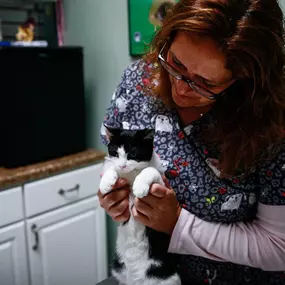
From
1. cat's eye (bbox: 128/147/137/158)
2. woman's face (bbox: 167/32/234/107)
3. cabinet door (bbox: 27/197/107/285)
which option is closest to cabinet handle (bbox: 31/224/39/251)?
cabinet door (bbox: 27/197/107/285)

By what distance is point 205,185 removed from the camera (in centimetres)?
89

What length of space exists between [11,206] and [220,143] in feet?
3.48

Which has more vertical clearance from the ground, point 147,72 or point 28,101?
point 147,72

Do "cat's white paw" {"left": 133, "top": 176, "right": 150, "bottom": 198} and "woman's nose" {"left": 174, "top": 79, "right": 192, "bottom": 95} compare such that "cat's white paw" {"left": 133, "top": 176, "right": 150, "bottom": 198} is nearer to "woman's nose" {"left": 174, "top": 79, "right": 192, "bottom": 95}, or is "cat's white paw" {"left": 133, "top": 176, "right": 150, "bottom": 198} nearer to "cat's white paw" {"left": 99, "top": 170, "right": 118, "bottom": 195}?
"cat's white paw" {"left": 99, "top": 170, "right": 118, "bottom": 195}

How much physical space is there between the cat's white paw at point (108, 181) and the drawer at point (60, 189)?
825 millimetres

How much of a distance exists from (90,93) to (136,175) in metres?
1.26

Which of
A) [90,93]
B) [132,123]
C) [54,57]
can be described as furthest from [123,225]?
[90,93]

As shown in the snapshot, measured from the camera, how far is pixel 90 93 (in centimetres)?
211

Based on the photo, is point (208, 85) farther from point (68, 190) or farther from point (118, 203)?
point (68, 190)

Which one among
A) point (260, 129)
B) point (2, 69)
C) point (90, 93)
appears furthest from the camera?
point (90, 93)

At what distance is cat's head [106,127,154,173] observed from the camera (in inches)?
35.6

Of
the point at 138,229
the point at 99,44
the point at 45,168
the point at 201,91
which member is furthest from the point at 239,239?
the point at 99,44

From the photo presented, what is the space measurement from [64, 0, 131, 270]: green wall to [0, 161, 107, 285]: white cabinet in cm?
22

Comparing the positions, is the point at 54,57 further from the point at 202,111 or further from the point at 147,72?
the point at 202,111
